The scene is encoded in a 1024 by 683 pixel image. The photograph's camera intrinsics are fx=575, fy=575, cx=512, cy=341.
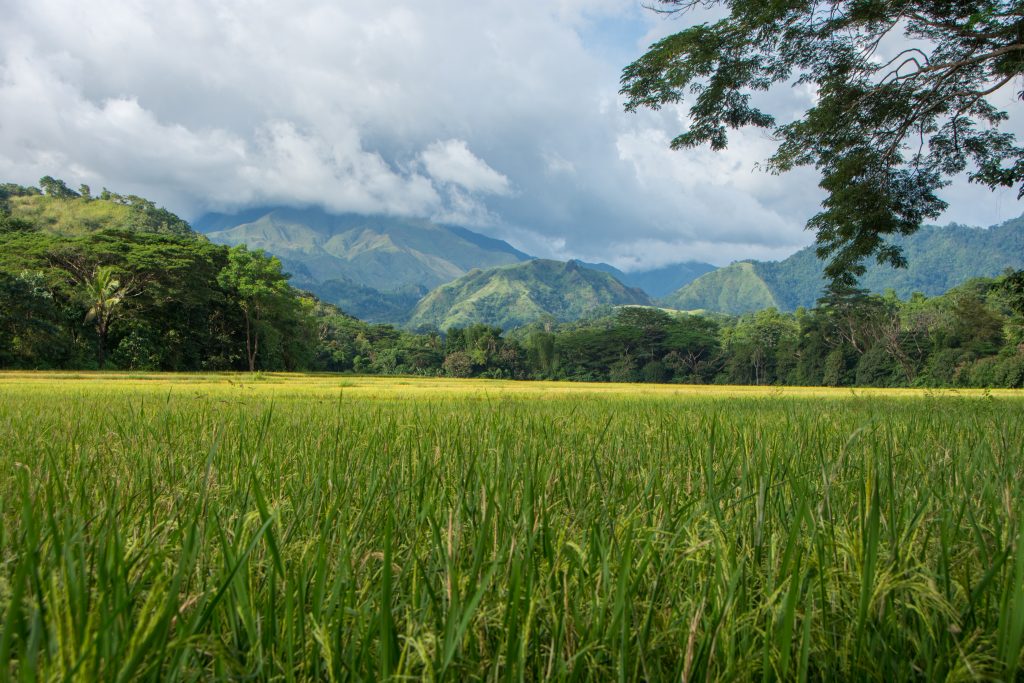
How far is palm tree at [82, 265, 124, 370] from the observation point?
113 feet

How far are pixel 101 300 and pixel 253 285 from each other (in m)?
9.83

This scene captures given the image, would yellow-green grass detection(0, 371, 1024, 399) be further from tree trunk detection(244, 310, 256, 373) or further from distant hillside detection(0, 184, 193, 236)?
distant hillside detection(0, 184, 193, 236)

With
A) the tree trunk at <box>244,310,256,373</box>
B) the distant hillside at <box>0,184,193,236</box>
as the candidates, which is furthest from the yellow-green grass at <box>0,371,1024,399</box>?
the distant hillside at <box>0,184,193,236</box>

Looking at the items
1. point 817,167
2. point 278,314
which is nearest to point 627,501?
point 817,167

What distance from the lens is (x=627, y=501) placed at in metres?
1.73

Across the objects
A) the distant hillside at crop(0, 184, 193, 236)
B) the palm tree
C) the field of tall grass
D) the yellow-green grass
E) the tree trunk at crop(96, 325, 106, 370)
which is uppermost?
the distant hillside at crop(0, 184, 193, 236)

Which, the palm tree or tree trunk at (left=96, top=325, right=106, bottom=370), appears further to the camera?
tree trunk at (left=96, top=325, right=106, bottom=370)

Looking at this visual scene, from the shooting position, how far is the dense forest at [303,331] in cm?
3428

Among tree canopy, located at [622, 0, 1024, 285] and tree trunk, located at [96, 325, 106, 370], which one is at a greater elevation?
tree canopy, located at [622, 0, 1024, 285]

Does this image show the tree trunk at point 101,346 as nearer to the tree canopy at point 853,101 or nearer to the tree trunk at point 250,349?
the tree trunk at point 250,349

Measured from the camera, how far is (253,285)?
42.5 m

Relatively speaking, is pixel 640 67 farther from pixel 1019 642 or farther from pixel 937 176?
pixel 1019 642

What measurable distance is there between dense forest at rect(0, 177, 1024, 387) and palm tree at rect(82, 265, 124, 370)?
96 mm

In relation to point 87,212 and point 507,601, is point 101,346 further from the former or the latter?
point 87,212
